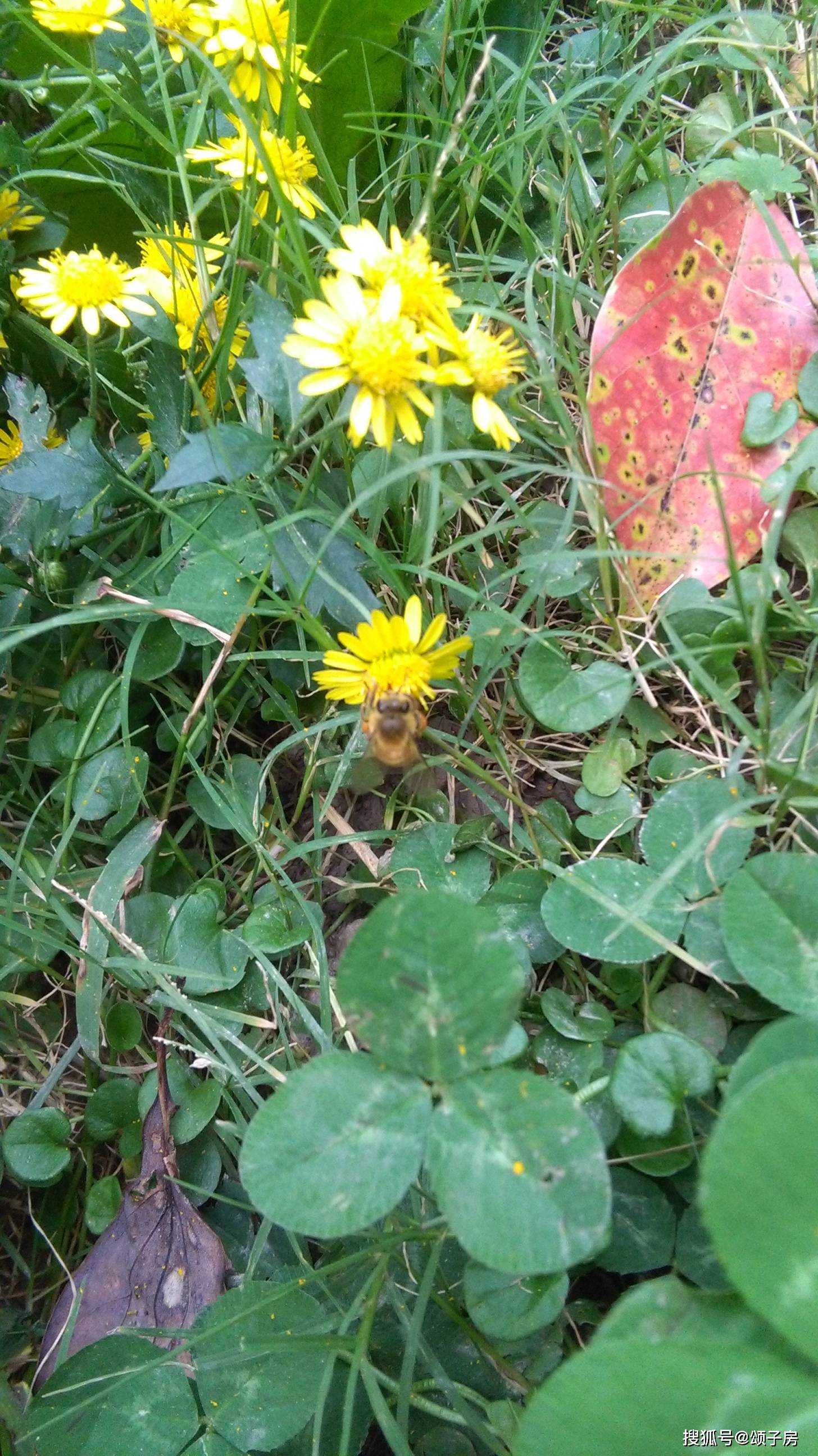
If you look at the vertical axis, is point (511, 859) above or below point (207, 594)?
below

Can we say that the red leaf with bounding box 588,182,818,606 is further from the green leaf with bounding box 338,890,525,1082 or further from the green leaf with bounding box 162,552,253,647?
the green leaf with bounding box 338,890,525,1082

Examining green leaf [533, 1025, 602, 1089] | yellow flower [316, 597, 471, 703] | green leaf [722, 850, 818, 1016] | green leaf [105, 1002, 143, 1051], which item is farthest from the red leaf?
green leaf [105, 1002, 143, 1051]

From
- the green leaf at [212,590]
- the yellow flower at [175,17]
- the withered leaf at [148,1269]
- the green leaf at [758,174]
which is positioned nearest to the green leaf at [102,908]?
the withered leaf at [148,1269]

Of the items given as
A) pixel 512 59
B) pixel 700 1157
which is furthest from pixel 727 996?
pixel 512 59

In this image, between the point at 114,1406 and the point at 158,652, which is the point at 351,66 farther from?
the point at 114,1406

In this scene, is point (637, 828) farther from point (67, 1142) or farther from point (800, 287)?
point (67, 1142)

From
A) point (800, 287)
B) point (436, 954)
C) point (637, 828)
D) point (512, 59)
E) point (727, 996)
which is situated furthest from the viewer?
point (512, 59)
